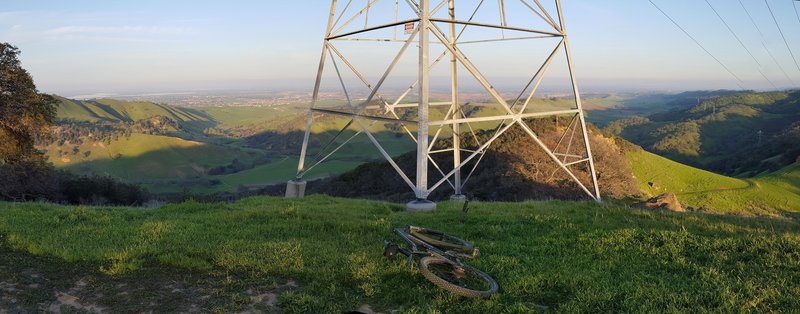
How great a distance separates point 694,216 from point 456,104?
24.4 ft

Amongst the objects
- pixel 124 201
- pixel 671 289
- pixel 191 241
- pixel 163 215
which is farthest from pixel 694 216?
pixel 124 201

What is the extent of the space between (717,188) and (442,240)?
5034 centimetres

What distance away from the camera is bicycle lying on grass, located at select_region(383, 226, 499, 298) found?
20.0 ft

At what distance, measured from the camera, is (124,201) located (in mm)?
35094

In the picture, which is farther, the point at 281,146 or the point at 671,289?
the point at 281,146

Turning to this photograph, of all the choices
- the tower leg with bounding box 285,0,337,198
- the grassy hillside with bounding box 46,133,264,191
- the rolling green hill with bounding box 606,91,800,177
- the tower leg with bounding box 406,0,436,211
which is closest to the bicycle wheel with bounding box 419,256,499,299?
the tower leg with bounding box 406,0,436,211

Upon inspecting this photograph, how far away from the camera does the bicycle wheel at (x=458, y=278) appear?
5.94 m

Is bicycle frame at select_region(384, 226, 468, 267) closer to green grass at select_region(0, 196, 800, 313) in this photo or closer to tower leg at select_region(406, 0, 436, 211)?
green grass at select_region(0, 196, 800, 313)

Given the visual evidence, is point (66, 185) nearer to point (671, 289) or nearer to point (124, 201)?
point (124, 201)

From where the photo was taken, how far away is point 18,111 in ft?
79.6

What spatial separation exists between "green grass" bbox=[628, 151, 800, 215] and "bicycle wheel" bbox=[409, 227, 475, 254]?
37584mm

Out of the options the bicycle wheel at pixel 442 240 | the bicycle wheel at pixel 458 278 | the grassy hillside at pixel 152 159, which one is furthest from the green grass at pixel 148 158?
the bicycle wheel at pixel 458 278

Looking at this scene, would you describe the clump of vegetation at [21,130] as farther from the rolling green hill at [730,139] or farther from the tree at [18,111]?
the rolling green hill at [730,139]

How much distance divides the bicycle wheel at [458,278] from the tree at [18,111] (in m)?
25.9
